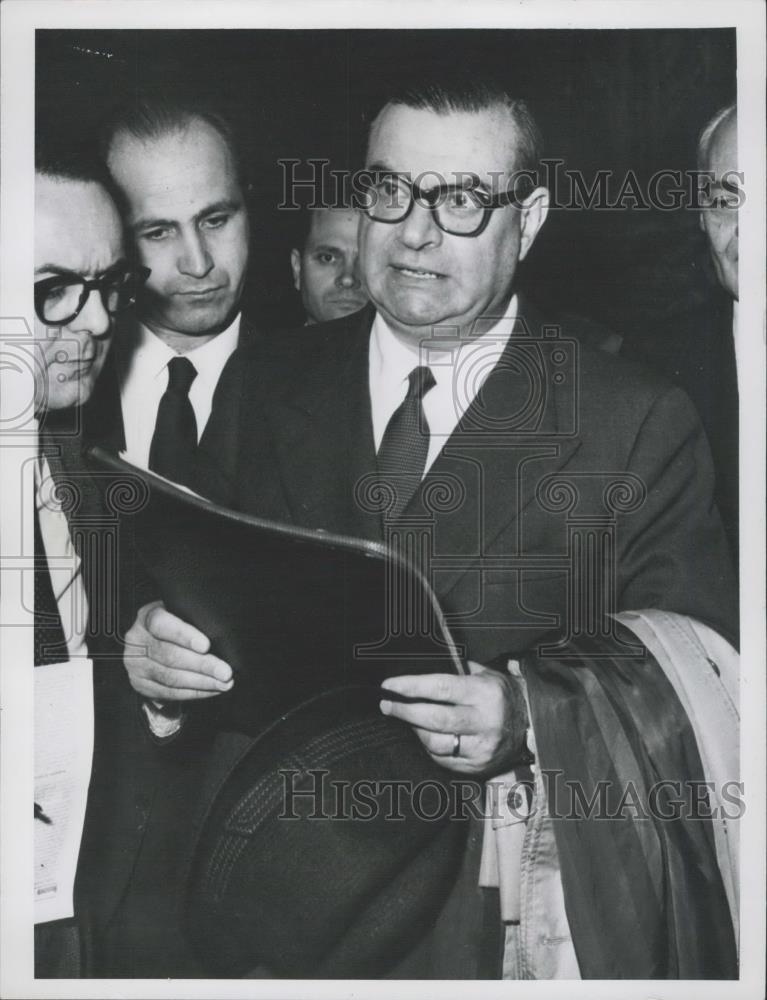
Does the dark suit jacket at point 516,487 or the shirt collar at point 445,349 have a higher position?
the shirt collar at point 445,349

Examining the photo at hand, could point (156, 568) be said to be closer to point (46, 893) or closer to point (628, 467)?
point (46, 893)

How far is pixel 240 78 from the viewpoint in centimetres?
169

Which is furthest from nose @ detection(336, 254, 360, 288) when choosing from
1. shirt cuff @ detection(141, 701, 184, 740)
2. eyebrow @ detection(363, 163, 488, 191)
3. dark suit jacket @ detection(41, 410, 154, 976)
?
shirt cuff @ detection(141, 701, 184, 740)

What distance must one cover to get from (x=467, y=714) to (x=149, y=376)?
2.73ft

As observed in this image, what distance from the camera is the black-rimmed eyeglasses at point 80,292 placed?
1.68 m

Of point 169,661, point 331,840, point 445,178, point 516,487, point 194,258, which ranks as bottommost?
point 331,840

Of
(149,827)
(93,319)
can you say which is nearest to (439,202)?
(93,319)

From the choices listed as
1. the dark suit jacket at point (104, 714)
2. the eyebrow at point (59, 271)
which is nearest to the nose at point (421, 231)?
the eyebrow at point (59, 271)

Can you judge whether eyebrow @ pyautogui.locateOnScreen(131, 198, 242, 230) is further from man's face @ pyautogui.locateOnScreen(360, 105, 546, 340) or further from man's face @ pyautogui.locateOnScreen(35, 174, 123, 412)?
man's face @ pyautogui.locateOnScreen(360, 105, 546, 340)

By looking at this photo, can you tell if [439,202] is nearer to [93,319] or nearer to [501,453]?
[501,453]

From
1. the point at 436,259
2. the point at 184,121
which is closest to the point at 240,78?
the point at 184,121

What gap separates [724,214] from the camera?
1.72 metres

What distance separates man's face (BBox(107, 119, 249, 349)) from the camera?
167 cm

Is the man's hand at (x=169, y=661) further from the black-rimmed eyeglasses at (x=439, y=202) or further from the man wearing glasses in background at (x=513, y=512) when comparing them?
the black-rimmed eyeglasses at (x=439, y=202)
